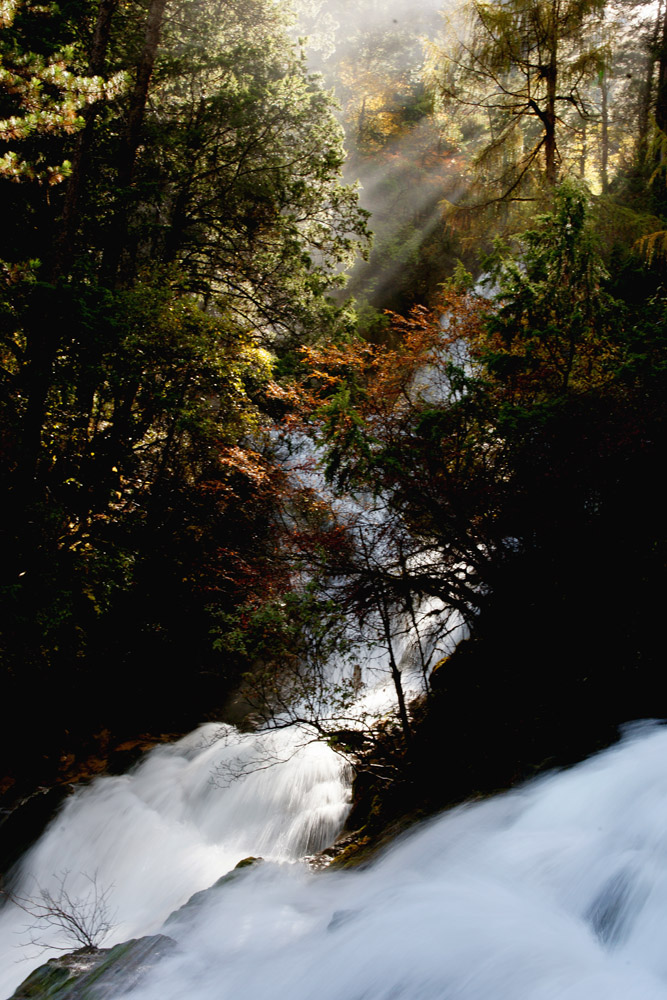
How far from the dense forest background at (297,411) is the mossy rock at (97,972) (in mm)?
2892

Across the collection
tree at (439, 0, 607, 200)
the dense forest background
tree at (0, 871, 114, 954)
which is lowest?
tree at (0, 871, 114, 954)

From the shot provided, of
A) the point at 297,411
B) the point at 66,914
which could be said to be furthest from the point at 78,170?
the point at 66,914

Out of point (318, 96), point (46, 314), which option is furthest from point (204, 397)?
point (318, 96)

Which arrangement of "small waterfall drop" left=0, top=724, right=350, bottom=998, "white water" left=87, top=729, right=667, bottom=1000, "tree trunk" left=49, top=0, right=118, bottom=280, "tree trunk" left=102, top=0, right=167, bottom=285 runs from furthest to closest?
"tree trunk" left=102, top=0, right=167, bottom=285
"tree trunk" left=49, top=0, right=118, bottom=280
"small waterfall drop" left=0, top=724, right=350, bottom=998
"white water" left=87, top=729, right=667, bottom=1000

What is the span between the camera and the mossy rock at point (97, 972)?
179 inches

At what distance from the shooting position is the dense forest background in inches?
259

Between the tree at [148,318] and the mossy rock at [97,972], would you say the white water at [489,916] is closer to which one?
the mossy rock at [97,972]

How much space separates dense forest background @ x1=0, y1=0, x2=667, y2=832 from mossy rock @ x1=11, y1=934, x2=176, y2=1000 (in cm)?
289

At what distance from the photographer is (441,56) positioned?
1177cm

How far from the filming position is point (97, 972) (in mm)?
4801

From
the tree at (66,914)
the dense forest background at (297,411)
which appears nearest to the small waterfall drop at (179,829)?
the tree at (66,914)

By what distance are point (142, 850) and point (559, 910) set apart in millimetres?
6577

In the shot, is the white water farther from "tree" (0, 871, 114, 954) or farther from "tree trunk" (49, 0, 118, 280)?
"tree trunk" (49, 0, 118, 280)

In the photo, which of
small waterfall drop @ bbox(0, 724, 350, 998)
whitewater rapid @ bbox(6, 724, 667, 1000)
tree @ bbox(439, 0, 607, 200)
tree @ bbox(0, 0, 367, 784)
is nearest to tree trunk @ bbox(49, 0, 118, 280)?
tree @ bbox(0, 0, 367, 784)
